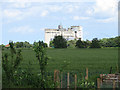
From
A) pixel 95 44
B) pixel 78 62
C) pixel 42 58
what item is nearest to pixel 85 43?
pixel 95 44

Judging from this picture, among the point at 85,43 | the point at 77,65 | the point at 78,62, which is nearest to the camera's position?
the point at 77,65

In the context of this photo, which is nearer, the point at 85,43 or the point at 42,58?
the point at 42,58

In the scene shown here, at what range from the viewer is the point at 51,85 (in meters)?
3.99

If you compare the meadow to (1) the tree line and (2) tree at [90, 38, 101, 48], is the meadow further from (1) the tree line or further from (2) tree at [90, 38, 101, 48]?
(1) the tree line

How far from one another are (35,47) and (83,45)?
51518 mm

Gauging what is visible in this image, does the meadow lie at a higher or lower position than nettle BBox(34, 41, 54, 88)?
lower

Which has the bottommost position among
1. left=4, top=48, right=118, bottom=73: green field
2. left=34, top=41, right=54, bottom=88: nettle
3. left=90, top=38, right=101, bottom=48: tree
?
left=4, top=48, right=118, bottom=73: green field

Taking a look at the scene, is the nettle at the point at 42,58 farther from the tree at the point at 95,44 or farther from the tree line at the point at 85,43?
the tree at the point at 95,44

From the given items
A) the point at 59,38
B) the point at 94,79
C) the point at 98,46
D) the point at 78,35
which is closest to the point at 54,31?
the point at 78,35

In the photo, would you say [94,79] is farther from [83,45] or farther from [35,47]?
[83,45]

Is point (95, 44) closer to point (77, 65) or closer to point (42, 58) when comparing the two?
point (77, 65)

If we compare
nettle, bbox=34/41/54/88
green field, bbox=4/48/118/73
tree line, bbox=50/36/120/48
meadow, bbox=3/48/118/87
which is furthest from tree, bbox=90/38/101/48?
nettle, bbox=34/41/54/88

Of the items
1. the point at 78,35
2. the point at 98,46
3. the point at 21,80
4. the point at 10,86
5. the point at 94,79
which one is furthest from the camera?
the point at 78,35

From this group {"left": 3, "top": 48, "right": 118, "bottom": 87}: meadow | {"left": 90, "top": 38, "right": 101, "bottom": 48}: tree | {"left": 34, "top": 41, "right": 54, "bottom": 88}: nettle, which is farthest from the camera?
{"left": 90, "top": 38, "right": 101, "bottom": 48}: tree
